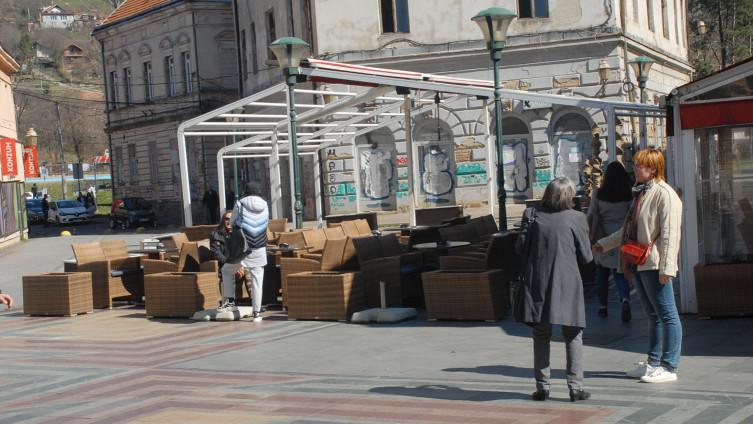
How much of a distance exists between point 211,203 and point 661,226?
38.1m

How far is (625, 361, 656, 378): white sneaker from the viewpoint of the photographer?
8453 mm

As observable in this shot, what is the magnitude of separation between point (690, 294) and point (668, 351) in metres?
3.37

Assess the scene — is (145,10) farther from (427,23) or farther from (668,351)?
(668,351)

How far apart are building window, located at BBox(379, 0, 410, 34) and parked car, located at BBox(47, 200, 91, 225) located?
3086 centimetres

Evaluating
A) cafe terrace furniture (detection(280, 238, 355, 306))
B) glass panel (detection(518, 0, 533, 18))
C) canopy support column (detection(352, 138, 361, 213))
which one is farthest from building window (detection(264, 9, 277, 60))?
cafe terrace furniture (detection(280, 238, 355, 306))

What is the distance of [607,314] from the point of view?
40.0 ft

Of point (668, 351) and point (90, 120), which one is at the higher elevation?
point (90, 120)

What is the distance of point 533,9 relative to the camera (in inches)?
1260

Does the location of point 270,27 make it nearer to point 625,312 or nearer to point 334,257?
point 334,257

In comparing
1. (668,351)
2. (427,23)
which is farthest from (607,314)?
(427,23)

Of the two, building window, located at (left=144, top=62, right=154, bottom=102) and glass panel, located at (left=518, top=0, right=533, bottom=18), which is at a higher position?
building window, located at (left=144, top=62, right=154, bottom=102)

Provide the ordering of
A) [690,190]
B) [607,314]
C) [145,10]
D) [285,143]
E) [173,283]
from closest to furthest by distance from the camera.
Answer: [690,190] → [607,314] → [173,283] → [285,143] → [145,10]

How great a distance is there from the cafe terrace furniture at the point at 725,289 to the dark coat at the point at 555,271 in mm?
3766

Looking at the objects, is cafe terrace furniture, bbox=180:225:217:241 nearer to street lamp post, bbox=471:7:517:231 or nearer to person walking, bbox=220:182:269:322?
street lamp post, bbox=471:7:517:231
